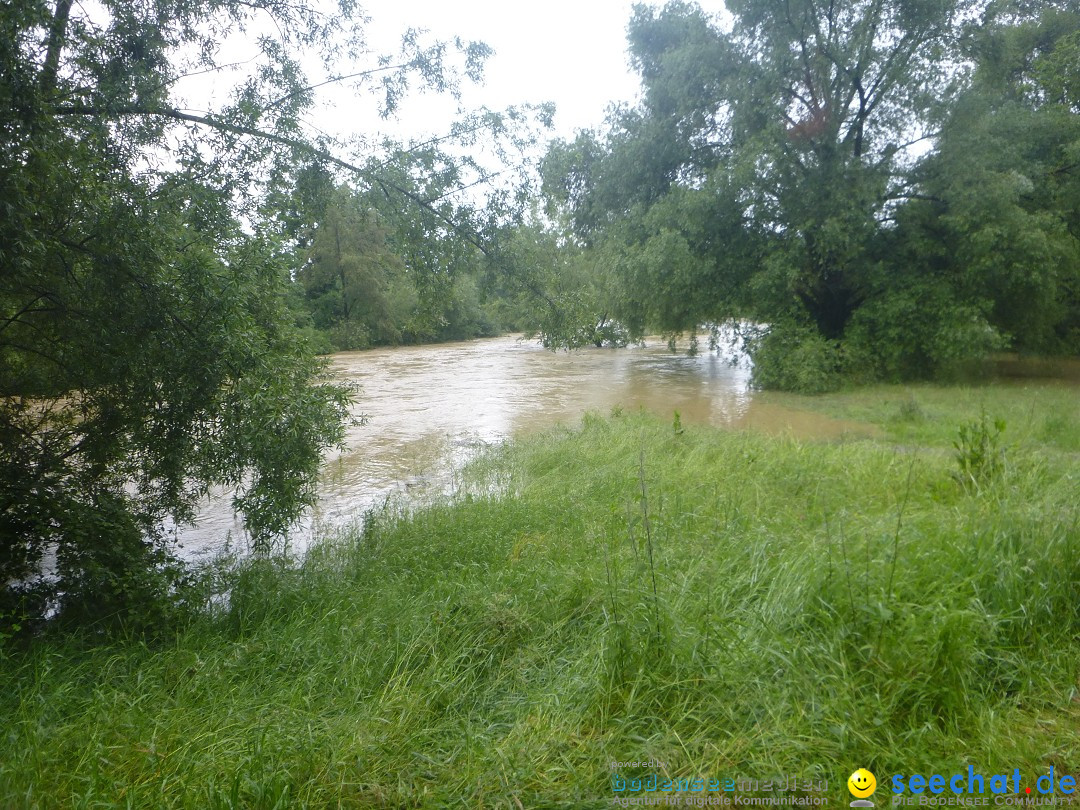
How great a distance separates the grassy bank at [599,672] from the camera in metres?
2.88

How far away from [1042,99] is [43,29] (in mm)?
25673

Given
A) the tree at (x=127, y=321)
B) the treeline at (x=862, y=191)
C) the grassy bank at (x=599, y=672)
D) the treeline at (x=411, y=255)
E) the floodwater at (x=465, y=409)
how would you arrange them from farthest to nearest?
the treeline at (x=862, y=191) → the floodwater at (x=465, y=409) → the treeline at (x=411, y=255) → the tree at (x=127, y=321) → the grassy bank at (x=599, y=672)

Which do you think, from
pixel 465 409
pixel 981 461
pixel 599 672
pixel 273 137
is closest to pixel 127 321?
pixel 273 137

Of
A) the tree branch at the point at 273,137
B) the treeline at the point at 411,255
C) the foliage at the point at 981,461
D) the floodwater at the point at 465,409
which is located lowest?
the floodwater at the point at 465,409

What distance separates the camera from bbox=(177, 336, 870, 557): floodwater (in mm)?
9938

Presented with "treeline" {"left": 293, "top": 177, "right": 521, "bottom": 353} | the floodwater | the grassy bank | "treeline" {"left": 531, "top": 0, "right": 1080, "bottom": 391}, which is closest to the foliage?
the grassy bank

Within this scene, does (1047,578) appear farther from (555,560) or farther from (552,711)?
(555,560)

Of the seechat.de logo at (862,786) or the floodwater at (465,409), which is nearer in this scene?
the seechat.de logo at (862,786)

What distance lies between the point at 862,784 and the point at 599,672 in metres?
1.24

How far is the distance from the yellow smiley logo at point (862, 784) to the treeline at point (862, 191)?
663 inches

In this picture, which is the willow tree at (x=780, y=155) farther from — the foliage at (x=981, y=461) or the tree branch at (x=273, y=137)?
the foliage at (x=981, y=461)

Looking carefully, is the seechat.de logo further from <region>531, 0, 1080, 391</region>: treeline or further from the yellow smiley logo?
<region>531, 0, 1080, 391</region>: treeline

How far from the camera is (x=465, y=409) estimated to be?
18547 mm

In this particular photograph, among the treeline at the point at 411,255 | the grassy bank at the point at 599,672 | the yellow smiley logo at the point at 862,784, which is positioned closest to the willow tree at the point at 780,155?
the treeline at the point at 411,255
